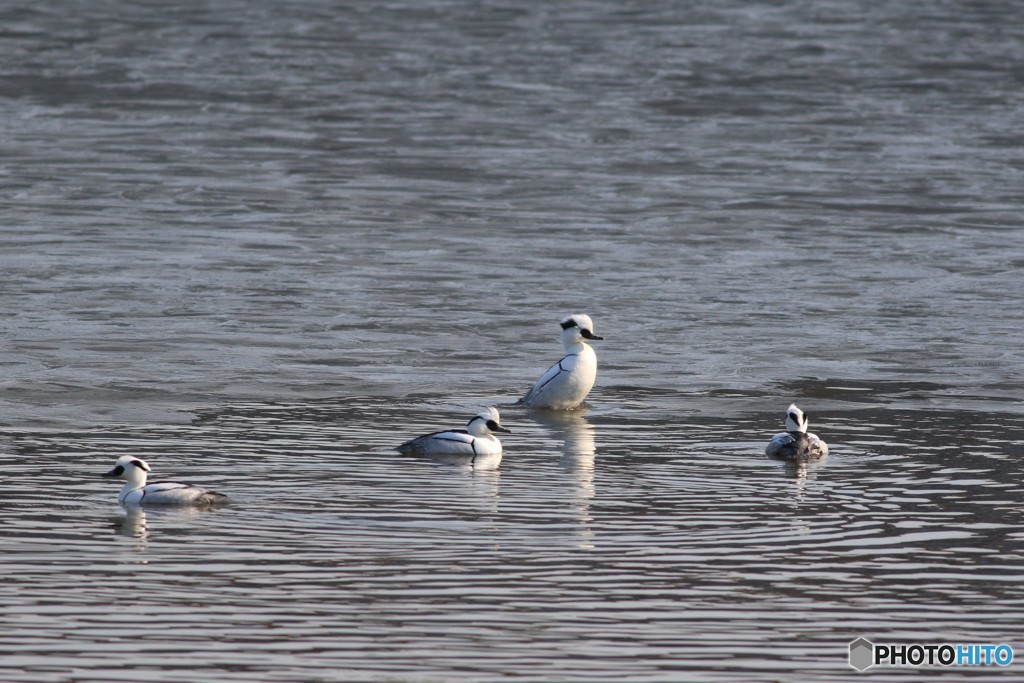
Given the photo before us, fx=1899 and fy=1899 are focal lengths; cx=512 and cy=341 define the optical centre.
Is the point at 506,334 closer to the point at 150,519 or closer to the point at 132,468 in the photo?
the point at 132,468

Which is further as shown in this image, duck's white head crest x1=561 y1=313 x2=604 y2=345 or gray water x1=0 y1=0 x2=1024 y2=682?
duck's white head crest x1=561 y1=313 x2=604 y2=345

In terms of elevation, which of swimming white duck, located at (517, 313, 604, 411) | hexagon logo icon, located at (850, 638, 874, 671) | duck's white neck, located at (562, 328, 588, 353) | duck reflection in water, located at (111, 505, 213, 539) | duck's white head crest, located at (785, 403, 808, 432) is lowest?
hexagon logo icon, located at (850, 638, 874, 671)

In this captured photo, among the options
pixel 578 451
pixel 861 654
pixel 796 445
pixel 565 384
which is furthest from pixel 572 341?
pixel 861 654

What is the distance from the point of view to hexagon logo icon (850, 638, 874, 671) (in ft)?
27.3

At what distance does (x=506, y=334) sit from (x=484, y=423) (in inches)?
233

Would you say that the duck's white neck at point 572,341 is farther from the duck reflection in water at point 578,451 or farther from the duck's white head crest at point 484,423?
the duck's white head crest at point 484,423

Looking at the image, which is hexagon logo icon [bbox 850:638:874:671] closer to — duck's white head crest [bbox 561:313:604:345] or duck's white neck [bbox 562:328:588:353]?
duck's white neck [bbox 562:328:588:353]

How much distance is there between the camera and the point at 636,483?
12.2 metres

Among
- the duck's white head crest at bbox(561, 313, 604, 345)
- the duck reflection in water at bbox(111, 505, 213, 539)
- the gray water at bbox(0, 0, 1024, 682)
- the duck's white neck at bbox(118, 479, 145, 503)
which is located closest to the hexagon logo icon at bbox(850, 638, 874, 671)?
the gray water at bbox(0, 0, 1024, 682)

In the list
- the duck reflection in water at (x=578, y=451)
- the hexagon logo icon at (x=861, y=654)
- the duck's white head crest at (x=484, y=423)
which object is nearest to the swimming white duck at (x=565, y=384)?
the duck reflection in water at (x=578, y=451)

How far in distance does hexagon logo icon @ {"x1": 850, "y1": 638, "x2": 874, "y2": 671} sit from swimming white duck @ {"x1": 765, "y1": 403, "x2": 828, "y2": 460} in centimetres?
445

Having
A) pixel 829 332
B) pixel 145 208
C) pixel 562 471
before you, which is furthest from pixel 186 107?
pixel 562 471

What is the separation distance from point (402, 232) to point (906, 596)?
16219mm

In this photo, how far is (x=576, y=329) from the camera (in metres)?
16.8
